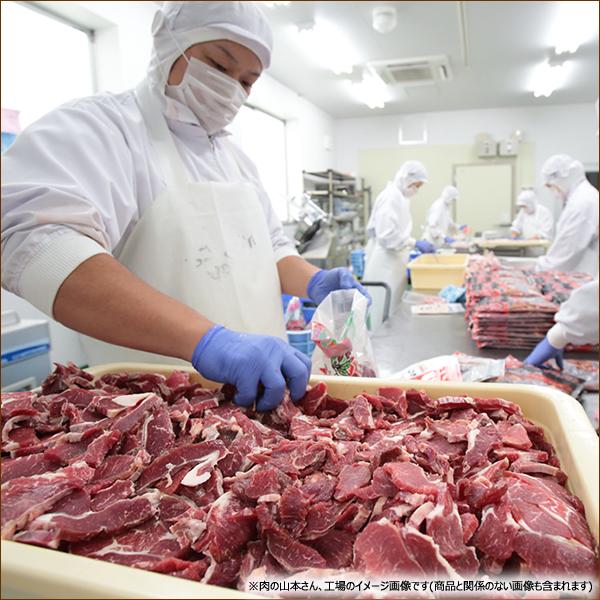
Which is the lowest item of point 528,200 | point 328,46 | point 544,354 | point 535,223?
point 544,354

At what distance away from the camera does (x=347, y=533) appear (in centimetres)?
71

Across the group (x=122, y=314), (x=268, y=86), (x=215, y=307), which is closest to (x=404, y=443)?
(x=122, y=314)

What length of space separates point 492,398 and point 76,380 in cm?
94

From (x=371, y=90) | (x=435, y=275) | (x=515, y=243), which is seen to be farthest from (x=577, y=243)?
(x=371, y=90)

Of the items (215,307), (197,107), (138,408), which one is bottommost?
(138,408)

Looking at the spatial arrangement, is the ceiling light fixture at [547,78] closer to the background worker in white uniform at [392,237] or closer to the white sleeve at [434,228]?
the white sleeve at [434,228]

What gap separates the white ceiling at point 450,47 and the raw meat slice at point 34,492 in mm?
4853

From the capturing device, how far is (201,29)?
1.52 m

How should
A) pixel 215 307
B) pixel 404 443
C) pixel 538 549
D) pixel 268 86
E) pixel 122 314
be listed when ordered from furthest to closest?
pixel 268 86, pixel 215 307, pixel 122 314, pixel 404 443, pixel 538 549

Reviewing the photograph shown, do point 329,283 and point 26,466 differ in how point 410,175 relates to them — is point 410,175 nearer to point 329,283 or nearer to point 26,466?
→ point 329,283

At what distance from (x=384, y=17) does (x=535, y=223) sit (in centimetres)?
614

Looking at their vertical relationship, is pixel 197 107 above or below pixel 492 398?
above

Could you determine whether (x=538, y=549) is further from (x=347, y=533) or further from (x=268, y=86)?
(x=268, y=86)

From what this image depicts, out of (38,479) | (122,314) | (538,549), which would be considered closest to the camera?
(538,549)
